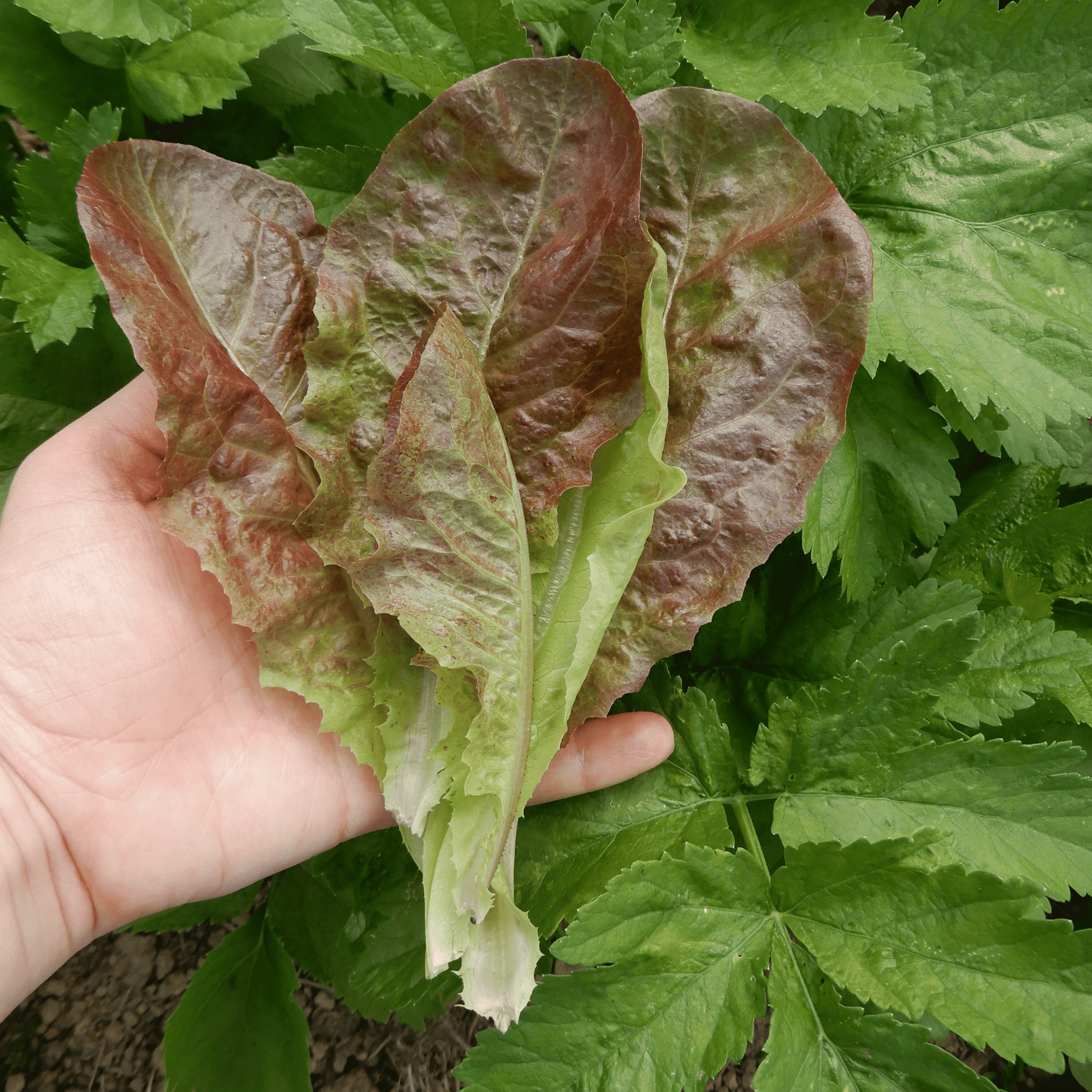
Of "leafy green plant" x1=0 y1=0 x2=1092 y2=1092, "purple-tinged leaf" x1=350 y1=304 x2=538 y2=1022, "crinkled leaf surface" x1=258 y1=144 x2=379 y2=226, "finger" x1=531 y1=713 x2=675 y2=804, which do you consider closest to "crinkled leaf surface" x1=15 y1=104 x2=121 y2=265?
"leafy green plant" x1=0 y1=0 x2=1092 y2=1092

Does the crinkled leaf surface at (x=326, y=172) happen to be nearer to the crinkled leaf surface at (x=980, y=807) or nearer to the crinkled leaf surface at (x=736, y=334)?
the crinkled leaf surface at (x=736, y=334)

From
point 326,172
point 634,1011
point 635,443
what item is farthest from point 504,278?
point 634,1011

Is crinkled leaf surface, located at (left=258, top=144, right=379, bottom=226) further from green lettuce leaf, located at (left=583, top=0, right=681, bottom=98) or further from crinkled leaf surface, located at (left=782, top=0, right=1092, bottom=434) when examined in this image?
crinkled leaf surface, located at (left=782, top=0, right=1092, bottom=434)

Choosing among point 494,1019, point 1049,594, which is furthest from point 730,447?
point 494,1019

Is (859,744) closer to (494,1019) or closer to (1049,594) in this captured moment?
(1049,594)

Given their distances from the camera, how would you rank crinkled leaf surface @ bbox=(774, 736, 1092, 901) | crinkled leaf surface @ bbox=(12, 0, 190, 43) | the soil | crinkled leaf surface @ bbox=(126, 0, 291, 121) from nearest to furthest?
1. crinkled leaf surface @ bbox=(774, 736, 1092, 901)
2. crinkled leaf surface @ bbox=(12, 0, 190, 43)
3. crinkled leaf surface @ bbox=(126, 0, 291, 121)
4. the soil

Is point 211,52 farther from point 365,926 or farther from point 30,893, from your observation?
point 365,926

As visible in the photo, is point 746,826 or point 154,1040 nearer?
point 746,826
